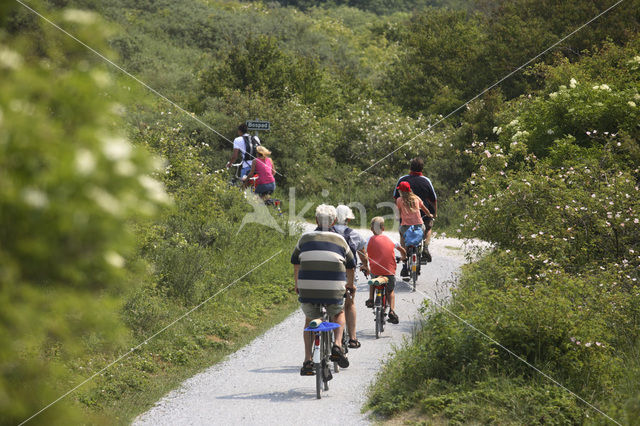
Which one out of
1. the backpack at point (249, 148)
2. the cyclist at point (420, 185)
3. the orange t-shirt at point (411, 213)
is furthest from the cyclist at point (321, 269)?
the backpack at point (249, 148)

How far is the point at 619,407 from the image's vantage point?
6086 mm

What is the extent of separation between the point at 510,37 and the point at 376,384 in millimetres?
23411

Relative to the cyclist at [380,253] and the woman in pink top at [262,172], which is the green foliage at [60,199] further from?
the woman in pink top at [262,172]

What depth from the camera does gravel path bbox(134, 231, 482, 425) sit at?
6.99 metres

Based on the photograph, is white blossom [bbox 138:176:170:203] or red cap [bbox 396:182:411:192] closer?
white blossom [bbox 138:176:170:203]

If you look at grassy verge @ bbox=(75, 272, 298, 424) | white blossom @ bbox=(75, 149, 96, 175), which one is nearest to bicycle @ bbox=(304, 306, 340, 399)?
grassy verge @ bbox=(75, 272, 298, 424)

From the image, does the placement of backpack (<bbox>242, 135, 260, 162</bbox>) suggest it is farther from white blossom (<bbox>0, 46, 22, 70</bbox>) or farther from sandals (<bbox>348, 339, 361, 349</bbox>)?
white blossom (<bbox>0, 46, 22, 70</bbox>)

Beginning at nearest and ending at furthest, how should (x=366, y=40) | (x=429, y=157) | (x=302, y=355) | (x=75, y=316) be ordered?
1. (x=75, y=316)
2. (x=302, y=355)
3. (x=429, y=157)
4. (x=366, y=40)

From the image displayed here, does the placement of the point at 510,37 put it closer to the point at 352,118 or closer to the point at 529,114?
the point at 352,118

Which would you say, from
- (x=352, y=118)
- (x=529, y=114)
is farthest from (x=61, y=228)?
(x=352, y=118)

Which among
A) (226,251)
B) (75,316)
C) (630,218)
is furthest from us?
(226,251)

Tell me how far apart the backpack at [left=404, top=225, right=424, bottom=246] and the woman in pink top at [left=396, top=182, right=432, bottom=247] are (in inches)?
3.8

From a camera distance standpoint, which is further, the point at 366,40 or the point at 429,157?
the point at 366,40

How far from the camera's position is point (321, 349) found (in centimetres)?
759
